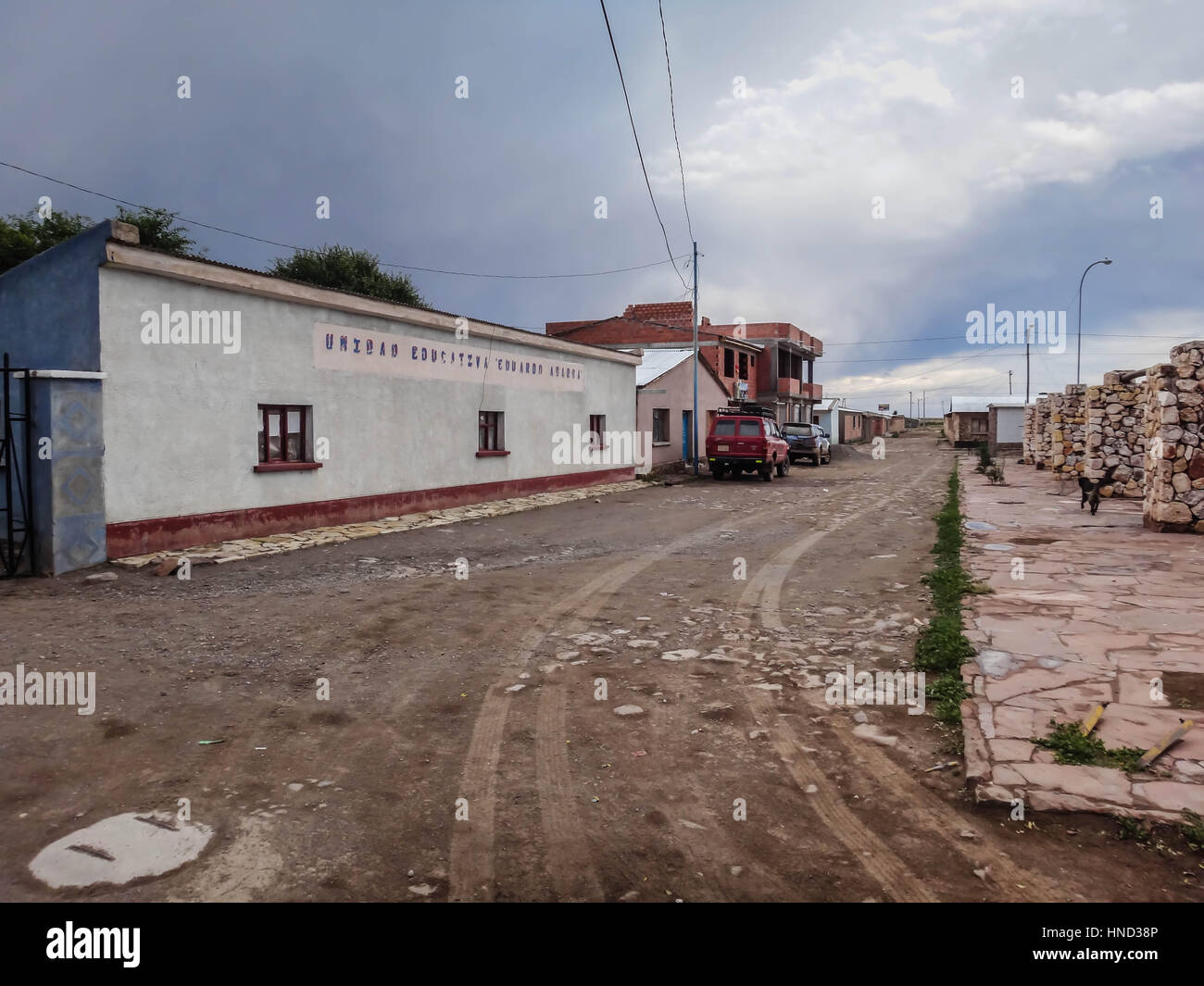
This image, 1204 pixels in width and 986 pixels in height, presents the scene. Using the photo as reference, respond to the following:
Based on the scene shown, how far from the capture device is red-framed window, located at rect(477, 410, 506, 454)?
691 inches

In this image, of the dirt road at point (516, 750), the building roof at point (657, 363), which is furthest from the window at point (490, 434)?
the dirt road at point (516, 750)

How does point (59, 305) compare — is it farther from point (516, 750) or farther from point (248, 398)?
point (516, 750)

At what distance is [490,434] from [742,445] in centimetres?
983

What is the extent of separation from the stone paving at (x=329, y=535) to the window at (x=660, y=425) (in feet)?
25.0

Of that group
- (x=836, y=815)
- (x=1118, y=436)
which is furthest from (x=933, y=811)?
(x=1118, y=436)

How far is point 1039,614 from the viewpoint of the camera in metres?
6.92

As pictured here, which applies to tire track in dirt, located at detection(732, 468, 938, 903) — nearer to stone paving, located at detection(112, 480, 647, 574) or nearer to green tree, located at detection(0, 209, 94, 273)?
stone paving, located at detection(112, 480, 647, 574)

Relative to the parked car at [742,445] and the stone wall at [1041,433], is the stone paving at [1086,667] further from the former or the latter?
the stone wall at [1041,433]

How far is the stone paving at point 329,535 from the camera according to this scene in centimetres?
1023

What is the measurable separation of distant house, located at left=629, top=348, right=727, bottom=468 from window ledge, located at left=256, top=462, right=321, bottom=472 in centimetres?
1377

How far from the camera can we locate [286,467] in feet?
41.1

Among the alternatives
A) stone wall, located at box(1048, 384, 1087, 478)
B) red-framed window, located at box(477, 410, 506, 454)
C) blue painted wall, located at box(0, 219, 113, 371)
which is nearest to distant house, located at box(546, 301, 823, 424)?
stone wall, located at box(1048, 384, 1087, 478)
